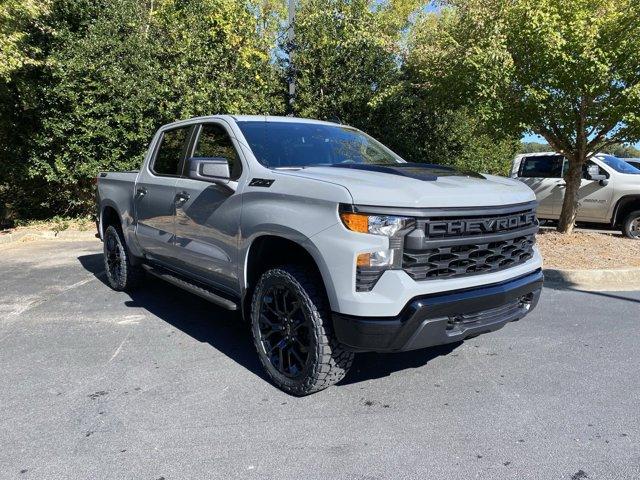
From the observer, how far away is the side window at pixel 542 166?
11312 mm

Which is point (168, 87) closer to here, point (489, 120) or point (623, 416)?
point (489, 120)

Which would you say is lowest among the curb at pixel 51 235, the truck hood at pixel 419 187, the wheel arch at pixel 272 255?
the curb at pixel 51 235

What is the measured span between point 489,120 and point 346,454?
640cm

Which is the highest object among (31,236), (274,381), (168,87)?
(168,87)

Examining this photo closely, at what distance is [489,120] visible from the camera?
26.2ft

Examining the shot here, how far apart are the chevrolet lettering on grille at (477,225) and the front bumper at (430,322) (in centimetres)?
35

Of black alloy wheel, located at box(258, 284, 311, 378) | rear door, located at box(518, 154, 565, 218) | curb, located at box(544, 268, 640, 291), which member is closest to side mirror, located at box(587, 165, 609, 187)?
rear door, located at box(518, 154, 565, 218)

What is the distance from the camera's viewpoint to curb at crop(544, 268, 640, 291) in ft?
21.7

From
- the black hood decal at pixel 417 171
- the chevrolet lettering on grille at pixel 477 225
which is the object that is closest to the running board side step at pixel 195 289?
the black hood decal at pixel 417 171

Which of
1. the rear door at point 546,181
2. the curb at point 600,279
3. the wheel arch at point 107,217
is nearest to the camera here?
the wheel arch at point 107,217

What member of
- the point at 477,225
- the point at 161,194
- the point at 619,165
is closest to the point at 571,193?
the point at 619,165

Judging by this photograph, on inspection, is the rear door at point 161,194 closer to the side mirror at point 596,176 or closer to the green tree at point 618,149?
the green tree at point 618,149

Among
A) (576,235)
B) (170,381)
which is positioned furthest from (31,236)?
(576,235)

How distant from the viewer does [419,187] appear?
10.1 ft
